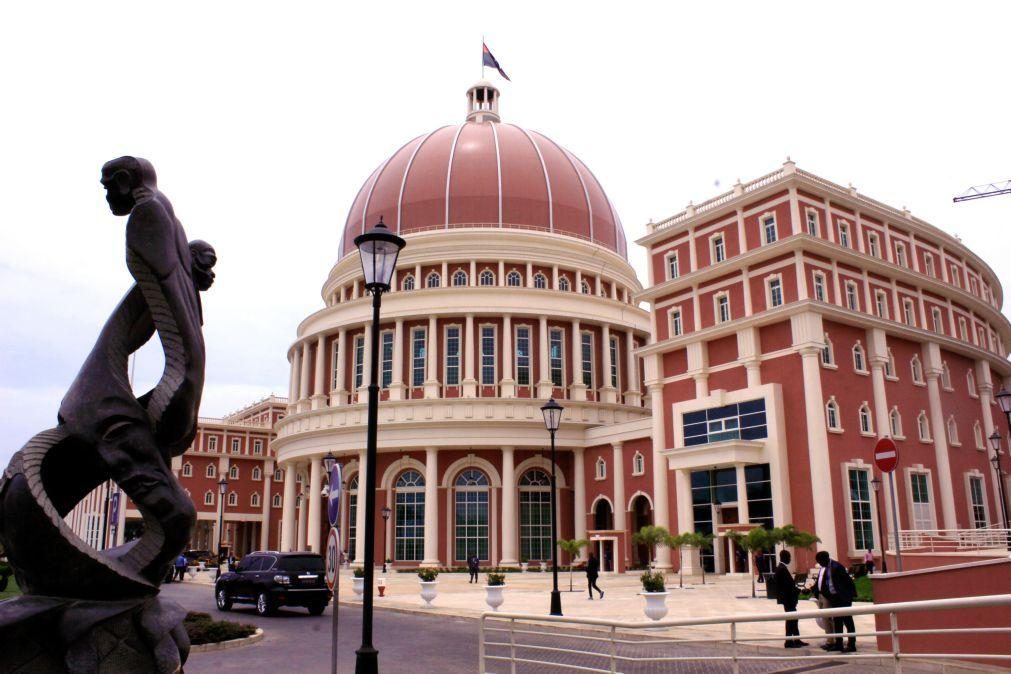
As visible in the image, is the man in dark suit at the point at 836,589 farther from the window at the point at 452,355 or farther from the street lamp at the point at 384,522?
the window at the point at 452,355

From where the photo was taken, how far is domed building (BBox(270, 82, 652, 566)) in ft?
154

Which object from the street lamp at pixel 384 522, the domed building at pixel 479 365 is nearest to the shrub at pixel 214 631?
the domed building at pixel 479 365

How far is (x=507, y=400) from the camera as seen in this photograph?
47219 millimetres

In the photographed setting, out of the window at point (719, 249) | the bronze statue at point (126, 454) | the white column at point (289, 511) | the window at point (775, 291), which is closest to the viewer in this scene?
the bronze statue at point (126, 454)

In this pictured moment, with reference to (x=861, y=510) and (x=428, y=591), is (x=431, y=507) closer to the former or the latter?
(x=428, y=591)

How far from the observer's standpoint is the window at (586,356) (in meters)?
51.1

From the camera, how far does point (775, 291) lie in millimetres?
36000

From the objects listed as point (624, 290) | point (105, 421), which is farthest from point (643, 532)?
point (105, 421)

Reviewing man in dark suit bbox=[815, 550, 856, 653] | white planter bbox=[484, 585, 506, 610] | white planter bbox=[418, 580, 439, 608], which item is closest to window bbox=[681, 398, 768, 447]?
white planter bbox=[418, 580, 439, 608]

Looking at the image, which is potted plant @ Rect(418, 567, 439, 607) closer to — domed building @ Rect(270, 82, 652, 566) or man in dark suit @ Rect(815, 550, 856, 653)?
man in dark suit @ Rect(815, 550, 856, 653)

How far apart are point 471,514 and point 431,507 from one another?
2.43 meters

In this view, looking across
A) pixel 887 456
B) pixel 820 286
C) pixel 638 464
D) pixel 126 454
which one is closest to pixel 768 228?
pixel 820 286

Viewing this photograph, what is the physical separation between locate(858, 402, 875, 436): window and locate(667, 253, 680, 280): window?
1067cm

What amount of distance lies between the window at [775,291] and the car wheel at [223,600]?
24.3 m
